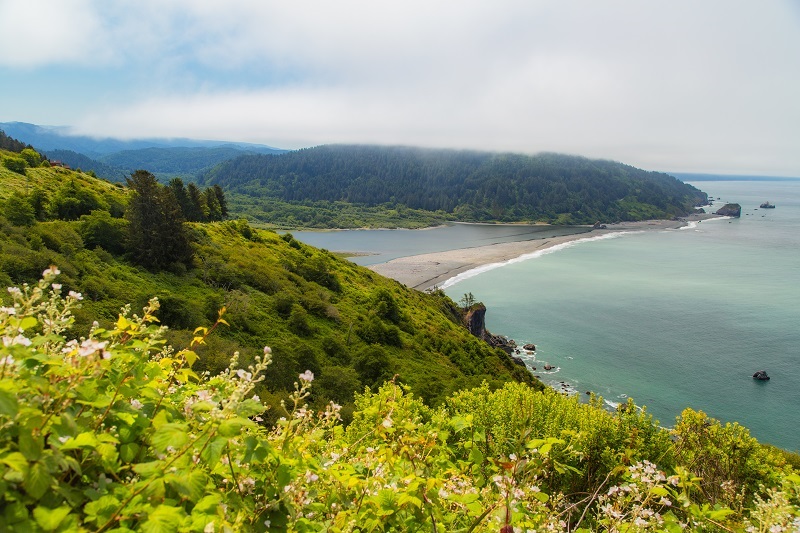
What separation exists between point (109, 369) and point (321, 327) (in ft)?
108

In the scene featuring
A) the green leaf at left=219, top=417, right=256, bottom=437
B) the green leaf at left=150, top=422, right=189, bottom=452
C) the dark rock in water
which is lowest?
the dark rock in water

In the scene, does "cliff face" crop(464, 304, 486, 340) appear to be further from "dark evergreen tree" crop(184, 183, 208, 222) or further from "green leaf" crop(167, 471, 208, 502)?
"green leaf" crop(167, 471, 208, 502)

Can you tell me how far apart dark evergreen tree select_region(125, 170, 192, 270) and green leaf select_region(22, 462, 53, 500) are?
34.7 metres

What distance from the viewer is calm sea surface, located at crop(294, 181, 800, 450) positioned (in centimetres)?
4453

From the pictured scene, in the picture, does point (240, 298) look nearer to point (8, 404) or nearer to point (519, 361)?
point (8, 404)

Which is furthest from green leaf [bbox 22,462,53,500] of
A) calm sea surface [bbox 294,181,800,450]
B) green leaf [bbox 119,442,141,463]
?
calm sea surface [bbox 294,181,800,450]

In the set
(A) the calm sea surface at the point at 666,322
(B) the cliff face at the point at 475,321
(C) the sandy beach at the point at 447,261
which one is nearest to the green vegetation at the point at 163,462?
(A) the calm sea surface at the point at 666,322

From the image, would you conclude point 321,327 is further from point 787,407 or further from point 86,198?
point 787,407

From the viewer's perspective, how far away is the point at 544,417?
14680 millimetres

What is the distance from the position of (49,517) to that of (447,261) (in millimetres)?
118317

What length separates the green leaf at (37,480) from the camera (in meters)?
1.66

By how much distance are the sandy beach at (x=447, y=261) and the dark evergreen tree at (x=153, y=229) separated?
58310 millimetres

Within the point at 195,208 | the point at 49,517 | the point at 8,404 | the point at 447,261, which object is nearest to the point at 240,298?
the point at 49,517

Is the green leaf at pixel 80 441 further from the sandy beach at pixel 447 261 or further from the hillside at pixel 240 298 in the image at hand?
the sandy beach at pixel 447 261
